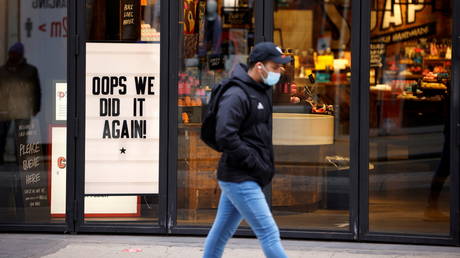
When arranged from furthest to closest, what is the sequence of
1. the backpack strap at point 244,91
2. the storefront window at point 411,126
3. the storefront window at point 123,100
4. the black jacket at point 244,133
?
the storefront window at point 123,100 → the storefront window at point 411,126 → the backpack strap at point 244,91 → the black jacket at point 244,133

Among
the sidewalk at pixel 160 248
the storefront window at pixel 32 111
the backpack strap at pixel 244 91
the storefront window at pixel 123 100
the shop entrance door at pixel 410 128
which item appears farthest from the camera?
the storefront window at pixel 32 111

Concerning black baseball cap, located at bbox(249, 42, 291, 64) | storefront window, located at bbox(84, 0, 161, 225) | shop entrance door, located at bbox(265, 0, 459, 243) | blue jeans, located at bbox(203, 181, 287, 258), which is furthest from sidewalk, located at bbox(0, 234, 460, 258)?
black baseball cap, located at bbox(249, 42, 291, 64)

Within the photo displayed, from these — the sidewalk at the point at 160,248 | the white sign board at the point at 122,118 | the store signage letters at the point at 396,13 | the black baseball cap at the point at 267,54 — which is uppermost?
the store signage letters at the point at 396,13

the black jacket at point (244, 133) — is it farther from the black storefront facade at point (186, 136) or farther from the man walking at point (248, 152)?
the black storefront facade at point (186, 136)

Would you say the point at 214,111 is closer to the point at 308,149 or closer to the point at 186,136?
the point at 186,136

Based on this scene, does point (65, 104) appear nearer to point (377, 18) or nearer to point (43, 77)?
point (43, 77)

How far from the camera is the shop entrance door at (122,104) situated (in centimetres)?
853

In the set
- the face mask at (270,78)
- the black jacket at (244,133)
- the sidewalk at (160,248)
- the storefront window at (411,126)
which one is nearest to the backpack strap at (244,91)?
the black jacket at (244,133)

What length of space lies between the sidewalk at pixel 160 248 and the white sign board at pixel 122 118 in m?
0.55

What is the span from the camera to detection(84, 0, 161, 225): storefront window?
8.53 metres

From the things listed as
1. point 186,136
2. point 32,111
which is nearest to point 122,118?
point 186,136

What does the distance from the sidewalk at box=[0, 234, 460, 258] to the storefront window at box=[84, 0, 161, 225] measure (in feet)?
1.48

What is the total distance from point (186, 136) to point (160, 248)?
4.06 feet

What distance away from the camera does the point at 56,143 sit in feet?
28.6
